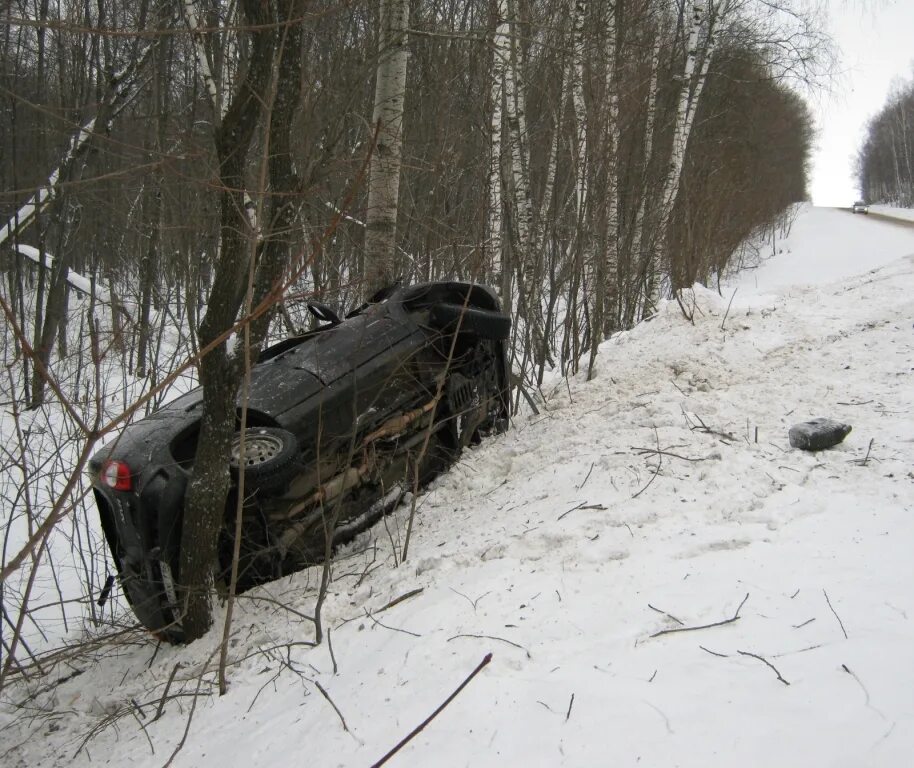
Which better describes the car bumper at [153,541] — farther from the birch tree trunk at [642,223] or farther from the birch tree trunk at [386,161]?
the birch tree trunk at [642,223]

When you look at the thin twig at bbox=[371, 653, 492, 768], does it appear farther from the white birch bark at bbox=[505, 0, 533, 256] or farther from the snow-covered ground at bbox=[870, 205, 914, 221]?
the snow-covered ground at bbox=[870, 205, 914, 221]

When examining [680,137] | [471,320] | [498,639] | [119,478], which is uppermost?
[680,137]

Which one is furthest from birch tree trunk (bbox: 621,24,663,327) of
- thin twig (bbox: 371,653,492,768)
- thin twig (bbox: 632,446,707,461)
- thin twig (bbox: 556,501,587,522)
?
thin twig (bbox: 371,653,492,768)

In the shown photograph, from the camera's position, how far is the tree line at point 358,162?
10.3ft

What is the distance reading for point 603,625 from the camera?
2641mm

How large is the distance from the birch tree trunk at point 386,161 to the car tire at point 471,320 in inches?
35.1

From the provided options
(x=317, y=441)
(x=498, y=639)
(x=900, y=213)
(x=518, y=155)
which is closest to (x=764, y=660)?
(x=498, y=639)

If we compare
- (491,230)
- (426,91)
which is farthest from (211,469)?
(426,91)

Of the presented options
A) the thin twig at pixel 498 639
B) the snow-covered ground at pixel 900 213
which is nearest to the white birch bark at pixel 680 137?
the thin twig at pixel 498 639

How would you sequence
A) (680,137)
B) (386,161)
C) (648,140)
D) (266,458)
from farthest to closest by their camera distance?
Answer: (648,140) < (680,137) < (386,161) < (266,458)

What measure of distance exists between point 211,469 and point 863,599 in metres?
2.74

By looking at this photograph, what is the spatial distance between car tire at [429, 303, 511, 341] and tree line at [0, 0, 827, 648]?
72cm

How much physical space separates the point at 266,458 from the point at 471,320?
1709 millimetres

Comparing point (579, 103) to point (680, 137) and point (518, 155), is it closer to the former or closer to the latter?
point (518, 155)
